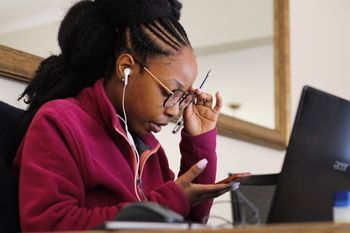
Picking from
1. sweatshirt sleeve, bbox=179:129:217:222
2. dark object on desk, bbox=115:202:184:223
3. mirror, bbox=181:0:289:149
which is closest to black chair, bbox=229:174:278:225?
sweatshirt sleeve, bbox=179:129:217:222

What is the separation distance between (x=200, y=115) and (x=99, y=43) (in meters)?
0.36

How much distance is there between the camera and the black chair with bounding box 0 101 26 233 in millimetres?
1166

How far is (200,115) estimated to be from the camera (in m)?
1.66

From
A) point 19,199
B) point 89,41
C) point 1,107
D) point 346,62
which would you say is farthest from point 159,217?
point 346,62

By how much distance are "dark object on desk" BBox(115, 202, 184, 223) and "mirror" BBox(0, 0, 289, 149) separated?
1410mm

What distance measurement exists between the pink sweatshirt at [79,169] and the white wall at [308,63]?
0.66m

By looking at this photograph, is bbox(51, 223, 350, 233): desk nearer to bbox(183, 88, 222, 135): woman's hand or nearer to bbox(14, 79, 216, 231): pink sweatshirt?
bbox(14, 79, 216, 231): pink sweatshirt

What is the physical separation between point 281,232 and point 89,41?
88 centimetres

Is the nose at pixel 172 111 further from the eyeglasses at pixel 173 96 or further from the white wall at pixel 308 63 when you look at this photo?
the white wall at pixel 308 63

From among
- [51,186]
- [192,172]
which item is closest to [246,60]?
[192,172]

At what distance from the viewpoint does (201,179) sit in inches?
61.9

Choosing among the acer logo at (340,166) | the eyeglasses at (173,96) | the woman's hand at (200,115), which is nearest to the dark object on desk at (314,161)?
the acer logo at (340,166)

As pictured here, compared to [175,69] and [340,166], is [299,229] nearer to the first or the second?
[340,166]

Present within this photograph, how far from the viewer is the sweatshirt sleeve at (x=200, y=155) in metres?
1.55
